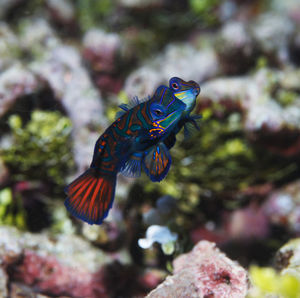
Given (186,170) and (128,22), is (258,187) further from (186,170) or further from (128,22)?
(128,22)

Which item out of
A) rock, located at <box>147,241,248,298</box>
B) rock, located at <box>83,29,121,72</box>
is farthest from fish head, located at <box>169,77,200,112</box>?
rock, located at <box>83,29,121,72</box>

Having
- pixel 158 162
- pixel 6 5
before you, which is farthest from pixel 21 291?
pixel 6 5

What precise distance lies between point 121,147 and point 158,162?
26 centimetres

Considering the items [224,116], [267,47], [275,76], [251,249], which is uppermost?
[267,47]

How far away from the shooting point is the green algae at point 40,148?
3.18 m

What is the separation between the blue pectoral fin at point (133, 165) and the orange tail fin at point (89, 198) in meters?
0.11

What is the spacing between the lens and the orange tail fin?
194 cm

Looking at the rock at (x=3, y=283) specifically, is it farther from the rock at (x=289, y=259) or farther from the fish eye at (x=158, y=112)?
the rock at (x=289, y=259)

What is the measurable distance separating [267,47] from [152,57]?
78.0 inches

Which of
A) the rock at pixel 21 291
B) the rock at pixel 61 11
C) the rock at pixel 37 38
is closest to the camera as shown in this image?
the rock at pixel 21 291

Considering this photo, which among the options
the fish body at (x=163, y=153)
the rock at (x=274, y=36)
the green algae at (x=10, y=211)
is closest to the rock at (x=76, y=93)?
the green algae at (x=10, y=211)

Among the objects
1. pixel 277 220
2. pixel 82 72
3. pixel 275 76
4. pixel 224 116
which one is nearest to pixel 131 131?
pixel 224 116

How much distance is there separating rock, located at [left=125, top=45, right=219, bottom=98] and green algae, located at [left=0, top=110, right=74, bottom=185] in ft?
3.36

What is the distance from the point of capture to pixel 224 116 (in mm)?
3691
